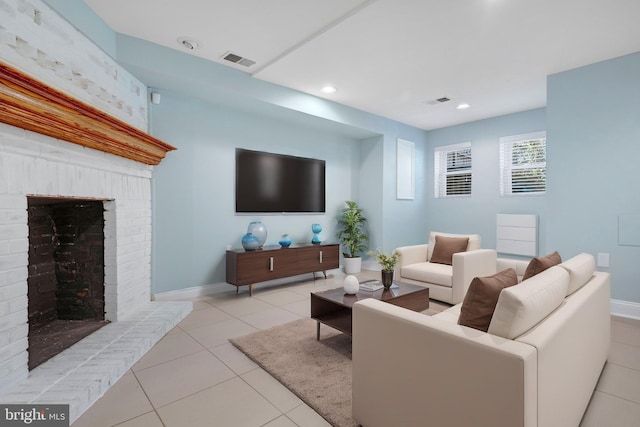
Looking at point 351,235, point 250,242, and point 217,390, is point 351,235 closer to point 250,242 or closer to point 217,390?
point 250,242

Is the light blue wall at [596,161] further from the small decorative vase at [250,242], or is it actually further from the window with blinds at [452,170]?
the small decorative vase at [250,242]

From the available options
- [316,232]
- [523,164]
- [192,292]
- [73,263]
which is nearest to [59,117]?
[73,263]

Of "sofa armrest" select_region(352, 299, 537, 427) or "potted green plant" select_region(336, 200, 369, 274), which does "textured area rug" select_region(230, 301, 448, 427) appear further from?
"potted green plant" select_region(336, 200, 369, 274)

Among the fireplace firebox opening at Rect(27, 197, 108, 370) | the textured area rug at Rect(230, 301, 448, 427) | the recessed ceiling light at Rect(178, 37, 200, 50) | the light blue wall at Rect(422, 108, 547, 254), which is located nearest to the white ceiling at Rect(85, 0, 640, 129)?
the recessed ceiling light at Rect(178, 37, 200, 50)

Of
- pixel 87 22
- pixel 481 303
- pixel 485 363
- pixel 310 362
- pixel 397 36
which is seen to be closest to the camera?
pixel 485 363

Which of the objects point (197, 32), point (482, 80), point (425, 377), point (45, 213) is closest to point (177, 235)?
point (45, 213)

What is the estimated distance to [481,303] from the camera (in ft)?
4.65

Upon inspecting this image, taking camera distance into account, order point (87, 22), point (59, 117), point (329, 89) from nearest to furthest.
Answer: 1. point (59, 117)
2. point (87, 22)
3. point (329, 89)

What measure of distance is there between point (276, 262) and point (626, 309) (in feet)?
12.9

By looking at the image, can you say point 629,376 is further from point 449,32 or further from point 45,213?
point 45,213

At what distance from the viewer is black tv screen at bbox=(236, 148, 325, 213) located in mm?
4402

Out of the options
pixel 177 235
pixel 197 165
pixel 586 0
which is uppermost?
pixel 586 0

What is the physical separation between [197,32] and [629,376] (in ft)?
14.2

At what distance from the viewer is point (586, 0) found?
239 centimetres
